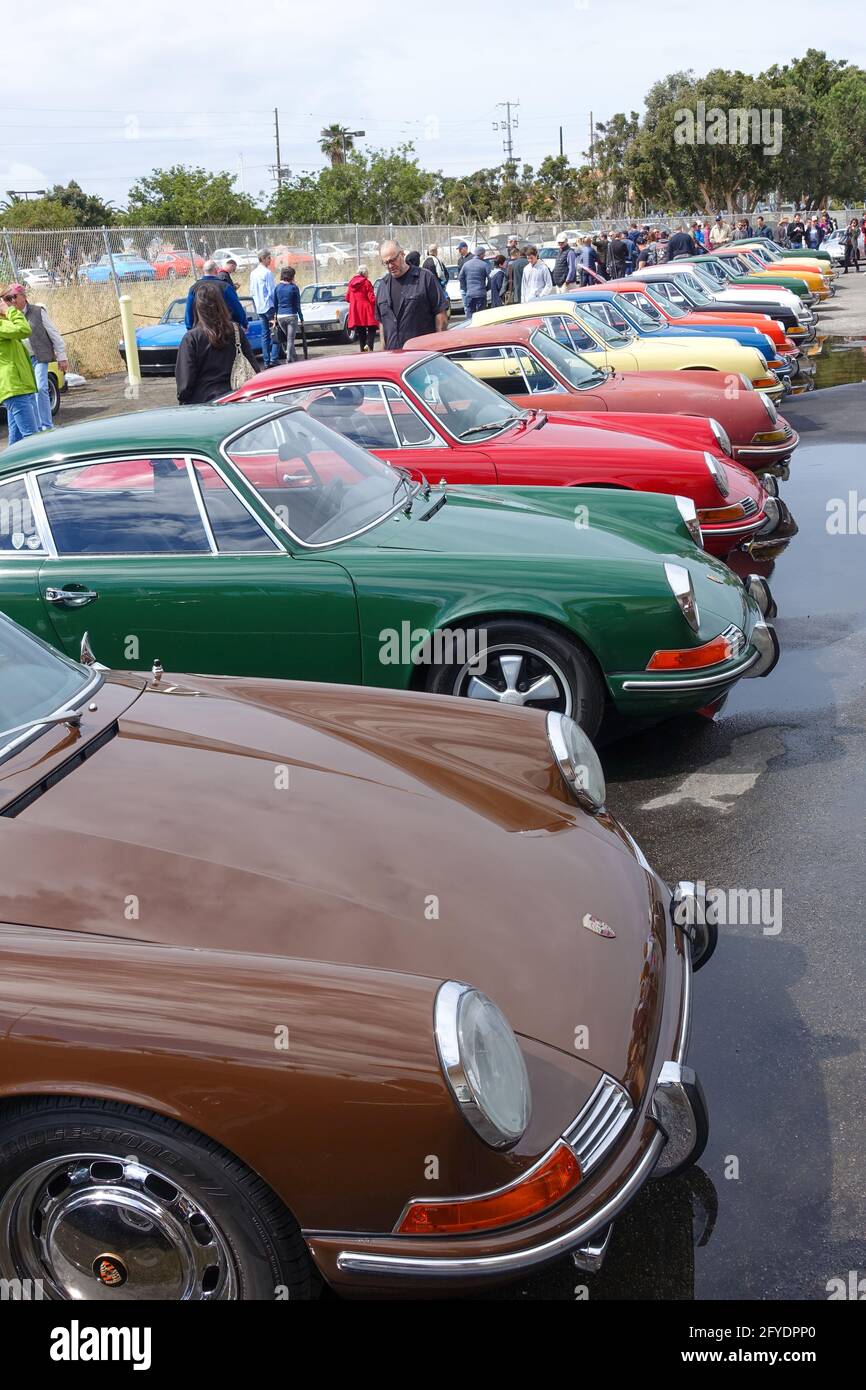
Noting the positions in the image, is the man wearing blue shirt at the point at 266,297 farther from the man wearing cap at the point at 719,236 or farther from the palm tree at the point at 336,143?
the palm tree at the point at 336,143

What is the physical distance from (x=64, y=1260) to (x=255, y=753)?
1.30 m

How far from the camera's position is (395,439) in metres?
7.02

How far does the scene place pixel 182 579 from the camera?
5.02m

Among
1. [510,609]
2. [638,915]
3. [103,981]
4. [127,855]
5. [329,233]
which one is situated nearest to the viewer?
[103,981]

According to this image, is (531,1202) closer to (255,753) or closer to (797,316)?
(255,753)

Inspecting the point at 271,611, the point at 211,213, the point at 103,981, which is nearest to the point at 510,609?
the point at 271,611

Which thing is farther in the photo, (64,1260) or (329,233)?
(329,233)

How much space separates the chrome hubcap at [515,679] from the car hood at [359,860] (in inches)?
56.8

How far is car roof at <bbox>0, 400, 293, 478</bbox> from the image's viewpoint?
5109mm

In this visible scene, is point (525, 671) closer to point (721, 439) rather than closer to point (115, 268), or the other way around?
point (721, 439)

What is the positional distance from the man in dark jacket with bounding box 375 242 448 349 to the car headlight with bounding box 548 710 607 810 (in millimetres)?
8737

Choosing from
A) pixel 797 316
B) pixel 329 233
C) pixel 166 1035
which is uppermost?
pixel 329 233

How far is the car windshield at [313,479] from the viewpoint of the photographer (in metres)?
5.11

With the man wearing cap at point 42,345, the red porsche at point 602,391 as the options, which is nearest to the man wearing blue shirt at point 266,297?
the man wearing cap at point 42,345
